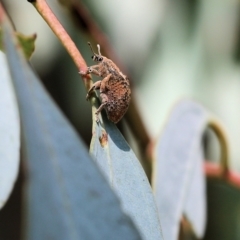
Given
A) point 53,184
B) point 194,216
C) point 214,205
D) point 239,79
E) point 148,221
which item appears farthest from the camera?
point 214,205

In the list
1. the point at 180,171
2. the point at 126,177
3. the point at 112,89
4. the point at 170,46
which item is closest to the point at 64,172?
the point at 126,177

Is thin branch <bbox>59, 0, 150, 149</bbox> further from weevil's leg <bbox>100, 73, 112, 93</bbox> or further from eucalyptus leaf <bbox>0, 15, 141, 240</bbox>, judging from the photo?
eucalyptus leaf <bbox>0, 15, 141, 240</bbox>

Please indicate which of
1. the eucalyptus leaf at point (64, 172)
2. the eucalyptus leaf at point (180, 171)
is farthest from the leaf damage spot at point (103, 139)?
the eucalyptus leaf at point (180, 171)

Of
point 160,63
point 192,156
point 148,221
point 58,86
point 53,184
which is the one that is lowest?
point 58,86

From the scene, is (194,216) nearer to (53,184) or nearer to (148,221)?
(148,221)

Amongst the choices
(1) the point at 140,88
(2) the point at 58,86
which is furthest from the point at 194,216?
(2) the point at 58,86

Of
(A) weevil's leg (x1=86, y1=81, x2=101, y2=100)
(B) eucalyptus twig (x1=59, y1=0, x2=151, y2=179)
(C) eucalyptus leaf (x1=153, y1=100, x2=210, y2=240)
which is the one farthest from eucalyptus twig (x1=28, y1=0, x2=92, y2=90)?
(B) eucalyptus twig (x1=59, y1=0, x2=151, y2=179)

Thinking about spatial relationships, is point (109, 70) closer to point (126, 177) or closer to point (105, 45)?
point (126, 177)
